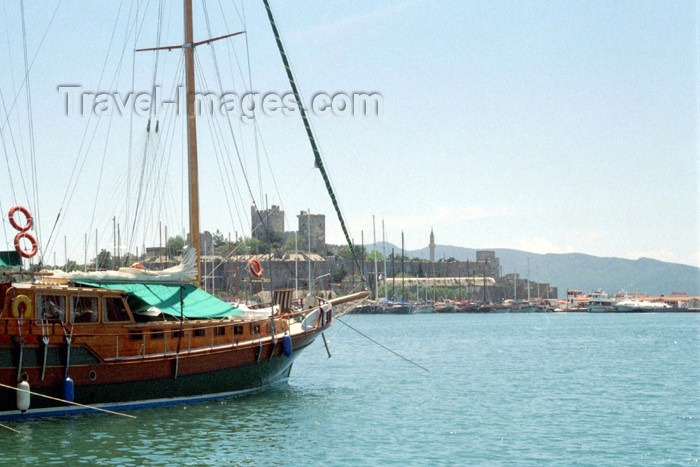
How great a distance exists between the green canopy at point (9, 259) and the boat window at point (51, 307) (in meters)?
1.37

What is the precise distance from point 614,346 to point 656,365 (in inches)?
565

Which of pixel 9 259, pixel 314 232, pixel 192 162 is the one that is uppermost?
pixel 314 232

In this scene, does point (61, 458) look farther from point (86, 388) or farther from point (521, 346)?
point (521, 346)

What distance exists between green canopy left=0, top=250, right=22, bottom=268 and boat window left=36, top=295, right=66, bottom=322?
1.37 metres

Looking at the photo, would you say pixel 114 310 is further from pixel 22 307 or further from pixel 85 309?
pixel 22 307

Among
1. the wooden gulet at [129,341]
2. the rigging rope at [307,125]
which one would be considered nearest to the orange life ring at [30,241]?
the wooden gulet at [129,341]

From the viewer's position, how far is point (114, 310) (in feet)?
67.0

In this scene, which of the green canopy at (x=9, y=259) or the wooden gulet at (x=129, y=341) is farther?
the green canopy at (x=9, y=259)

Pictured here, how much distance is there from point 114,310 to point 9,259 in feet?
9.00

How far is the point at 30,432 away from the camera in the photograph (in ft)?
58.8

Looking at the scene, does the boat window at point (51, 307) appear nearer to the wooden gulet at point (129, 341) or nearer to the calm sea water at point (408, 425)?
the wooden gulet at point (129, 341)

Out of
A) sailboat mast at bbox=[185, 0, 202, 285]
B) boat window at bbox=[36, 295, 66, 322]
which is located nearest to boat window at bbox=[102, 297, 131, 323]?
boat window at bbox=[36, 295, 66, 322]

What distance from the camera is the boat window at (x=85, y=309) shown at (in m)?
19.8

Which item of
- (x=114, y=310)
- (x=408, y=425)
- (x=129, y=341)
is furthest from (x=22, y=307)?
(x=408, y=425)
